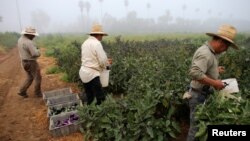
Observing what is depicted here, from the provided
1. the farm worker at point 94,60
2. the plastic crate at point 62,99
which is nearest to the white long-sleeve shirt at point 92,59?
the farm worker at point 94,60

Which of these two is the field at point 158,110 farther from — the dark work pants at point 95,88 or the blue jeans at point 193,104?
the dark work pants at point 95,88

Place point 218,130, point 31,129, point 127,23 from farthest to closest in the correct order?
1. point 127,23
2. point 31,129
3. point 218,130

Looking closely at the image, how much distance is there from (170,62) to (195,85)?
136 inches

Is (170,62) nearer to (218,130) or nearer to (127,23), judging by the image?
(218,130)

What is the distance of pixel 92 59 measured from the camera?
511 centimetres

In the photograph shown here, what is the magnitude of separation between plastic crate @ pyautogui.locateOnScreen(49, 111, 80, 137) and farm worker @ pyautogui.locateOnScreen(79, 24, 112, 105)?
2.35 feet

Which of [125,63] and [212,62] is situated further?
[125,63]

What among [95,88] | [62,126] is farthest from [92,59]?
[62,126]

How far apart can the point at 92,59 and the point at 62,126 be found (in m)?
1.44

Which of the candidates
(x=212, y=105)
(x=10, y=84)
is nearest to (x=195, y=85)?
(x=212, y=105)

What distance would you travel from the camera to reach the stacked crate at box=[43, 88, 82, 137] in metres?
5.13

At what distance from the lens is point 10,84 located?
9367 millimetres

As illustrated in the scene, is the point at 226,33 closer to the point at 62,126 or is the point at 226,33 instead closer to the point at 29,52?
the point at 62,126

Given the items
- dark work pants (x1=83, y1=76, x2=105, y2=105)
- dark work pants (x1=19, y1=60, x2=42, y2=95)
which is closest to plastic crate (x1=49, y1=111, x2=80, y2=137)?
dark work pants (x1=83, y1=76, x2=105, y2=105)
